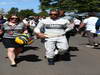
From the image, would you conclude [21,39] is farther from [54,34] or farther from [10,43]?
[54,34]

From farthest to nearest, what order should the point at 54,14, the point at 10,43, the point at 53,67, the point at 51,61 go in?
the point at 51,61 < the point at 54,14 < the point at 10,43 < the point at 53,67

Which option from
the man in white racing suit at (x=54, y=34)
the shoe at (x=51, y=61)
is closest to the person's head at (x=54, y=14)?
the man in white racing suit at (x=54, y=34)

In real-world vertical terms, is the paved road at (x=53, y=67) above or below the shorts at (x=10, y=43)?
below

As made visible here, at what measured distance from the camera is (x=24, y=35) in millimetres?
9492

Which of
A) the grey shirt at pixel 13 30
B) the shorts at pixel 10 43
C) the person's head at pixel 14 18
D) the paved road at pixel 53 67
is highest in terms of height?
the person's head at pixel 14 18

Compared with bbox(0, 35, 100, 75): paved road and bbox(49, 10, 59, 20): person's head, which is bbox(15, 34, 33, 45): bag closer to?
bbox(0, 35, 100, 75): paved road

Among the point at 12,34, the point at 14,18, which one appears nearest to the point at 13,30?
the point at 12,34

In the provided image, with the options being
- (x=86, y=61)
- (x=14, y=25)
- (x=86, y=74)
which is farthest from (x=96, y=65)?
(x=14, y=25)

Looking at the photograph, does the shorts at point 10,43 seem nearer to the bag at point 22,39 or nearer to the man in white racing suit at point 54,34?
the bag at point 22,39

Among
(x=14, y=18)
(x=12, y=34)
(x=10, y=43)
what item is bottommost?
(x=10, y=43)

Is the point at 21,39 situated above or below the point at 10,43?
above

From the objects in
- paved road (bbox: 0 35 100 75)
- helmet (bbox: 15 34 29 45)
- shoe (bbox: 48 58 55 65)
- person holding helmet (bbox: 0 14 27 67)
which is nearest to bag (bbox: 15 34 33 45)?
helmet (bbox: 15 34 29 45)

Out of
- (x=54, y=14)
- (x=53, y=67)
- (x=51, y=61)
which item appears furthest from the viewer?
(x=51, y=61)

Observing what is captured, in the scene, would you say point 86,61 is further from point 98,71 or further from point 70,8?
point 70,8
